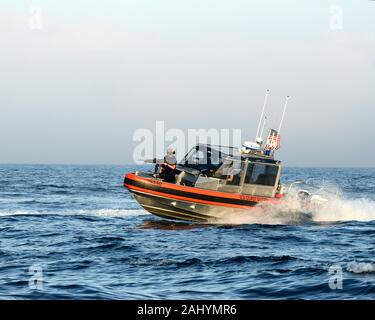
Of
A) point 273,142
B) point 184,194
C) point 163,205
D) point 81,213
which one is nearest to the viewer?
point 184,194

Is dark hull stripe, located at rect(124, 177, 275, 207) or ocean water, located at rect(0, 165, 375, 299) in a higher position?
dark hull stripe, located at rect(124, 177, 275, 207)

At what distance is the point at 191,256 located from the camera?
1569 centimetres

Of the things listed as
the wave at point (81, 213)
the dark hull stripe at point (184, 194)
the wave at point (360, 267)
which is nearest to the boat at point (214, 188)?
the dark hull stripe at point (184, 194)

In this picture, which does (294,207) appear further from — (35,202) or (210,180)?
(35,202)

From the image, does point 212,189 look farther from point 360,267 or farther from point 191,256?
point 360,267

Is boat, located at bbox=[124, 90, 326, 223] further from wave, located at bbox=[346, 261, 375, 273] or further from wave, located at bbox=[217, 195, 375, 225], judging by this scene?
wave, located at bbox=[346, 261, 375, 273]

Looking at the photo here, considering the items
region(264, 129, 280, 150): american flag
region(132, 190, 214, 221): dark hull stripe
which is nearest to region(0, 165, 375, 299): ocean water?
region(132, 190, 214, 221): dark hull stripe

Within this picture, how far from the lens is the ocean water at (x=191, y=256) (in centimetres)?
1193

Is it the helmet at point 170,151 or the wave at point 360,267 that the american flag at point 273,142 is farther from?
the wave at point 360,267

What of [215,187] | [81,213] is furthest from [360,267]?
[81,213]

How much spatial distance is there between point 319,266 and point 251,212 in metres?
8.52

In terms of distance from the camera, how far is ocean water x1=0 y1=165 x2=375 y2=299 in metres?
11.9

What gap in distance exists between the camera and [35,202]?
34.7 meters
